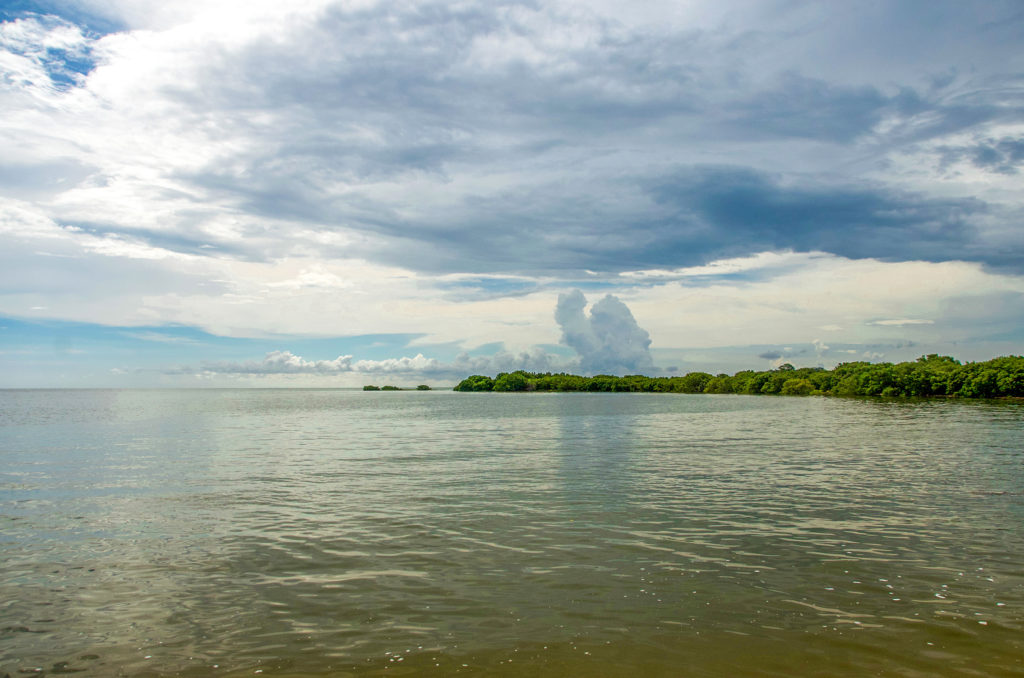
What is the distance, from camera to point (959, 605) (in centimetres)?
1412

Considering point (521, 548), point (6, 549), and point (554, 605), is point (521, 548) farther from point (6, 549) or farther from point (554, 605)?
point (6, 549)

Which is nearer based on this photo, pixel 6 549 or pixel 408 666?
pixel 408 666

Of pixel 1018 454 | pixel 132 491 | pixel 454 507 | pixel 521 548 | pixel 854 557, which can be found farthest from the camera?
pixel 1018 454

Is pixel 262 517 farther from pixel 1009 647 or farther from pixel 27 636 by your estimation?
pixel 1009 647

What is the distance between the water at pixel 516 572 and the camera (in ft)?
39.0

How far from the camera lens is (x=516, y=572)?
1669 centimetres

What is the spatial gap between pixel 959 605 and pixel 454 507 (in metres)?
17.4

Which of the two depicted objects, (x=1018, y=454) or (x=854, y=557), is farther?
(x=1018, y=454)

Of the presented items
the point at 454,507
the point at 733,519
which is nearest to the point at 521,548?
the point at 454,507

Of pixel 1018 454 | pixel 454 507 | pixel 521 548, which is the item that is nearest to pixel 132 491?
pixel 454 507

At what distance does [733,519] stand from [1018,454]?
33851 mm

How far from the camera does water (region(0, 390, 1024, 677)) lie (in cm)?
1190

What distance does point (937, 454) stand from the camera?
43406mm

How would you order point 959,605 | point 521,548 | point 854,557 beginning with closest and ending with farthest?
point 959,605
point 854,557
point 521,548
